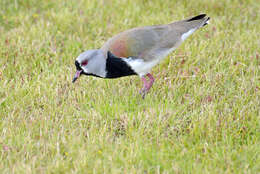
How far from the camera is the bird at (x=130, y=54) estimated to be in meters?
4.73

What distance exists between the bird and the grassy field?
320 millimetres

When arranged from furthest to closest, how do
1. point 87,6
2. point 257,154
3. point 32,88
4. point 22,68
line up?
point 87,6 < point 22,68 < point 32,88 < point 257,154

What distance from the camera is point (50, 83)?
5148mm

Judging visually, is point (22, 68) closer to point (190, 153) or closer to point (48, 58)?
point (48, 58)

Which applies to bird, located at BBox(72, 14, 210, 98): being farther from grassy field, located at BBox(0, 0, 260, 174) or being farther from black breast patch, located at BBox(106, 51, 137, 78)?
grassy field, located at BBox(0, 0, 260, 174)

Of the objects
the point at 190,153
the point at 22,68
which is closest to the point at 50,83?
the point at 22,68

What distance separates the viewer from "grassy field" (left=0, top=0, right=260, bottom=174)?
3.72m

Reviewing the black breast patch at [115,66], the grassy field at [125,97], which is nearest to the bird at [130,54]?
the black breast patch at [115,66]

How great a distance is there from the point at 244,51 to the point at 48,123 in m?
3.33

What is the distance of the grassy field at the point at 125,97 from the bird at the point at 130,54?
320mm

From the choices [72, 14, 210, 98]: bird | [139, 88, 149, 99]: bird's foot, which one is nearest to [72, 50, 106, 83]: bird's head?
[72, 14, 210, 98]: bird

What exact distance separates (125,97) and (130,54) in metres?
0.56

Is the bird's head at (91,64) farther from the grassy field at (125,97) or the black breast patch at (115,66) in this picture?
the grassy field at (125,97)

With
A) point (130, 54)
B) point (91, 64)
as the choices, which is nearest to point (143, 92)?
point (130, 54)
